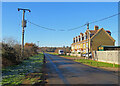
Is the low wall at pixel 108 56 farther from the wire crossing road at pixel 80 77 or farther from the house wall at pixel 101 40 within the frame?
the house wall at pixel 101 40

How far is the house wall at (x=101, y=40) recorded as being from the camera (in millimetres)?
45934

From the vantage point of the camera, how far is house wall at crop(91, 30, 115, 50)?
151 ft

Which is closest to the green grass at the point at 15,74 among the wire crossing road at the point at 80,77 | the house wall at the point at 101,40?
the wire crossing road at the point at 80,77

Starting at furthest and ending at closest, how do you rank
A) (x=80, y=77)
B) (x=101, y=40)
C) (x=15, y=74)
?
(x=101, y=40) → (x=15, y=74) → (x=80, y=77)

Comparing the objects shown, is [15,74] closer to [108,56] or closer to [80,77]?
[80,77]

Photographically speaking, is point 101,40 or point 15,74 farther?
point 101,40

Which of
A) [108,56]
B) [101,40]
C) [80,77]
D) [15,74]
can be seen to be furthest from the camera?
[101,40]

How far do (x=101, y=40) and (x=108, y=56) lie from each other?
86.0ft

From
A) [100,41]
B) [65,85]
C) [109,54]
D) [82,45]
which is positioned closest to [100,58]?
[109,54]

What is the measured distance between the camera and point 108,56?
2175 cm

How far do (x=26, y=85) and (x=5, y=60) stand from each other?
7889 mm

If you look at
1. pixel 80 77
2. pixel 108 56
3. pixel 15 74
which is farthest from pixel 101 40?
pixel 15 74

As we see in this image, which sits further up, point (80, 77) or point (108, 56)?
point (108, 56)

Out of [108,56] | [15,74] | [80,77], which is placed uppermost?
[108,56]
